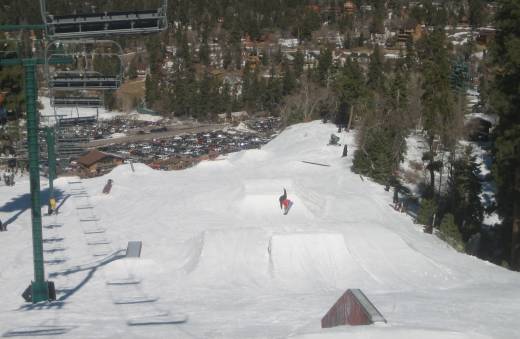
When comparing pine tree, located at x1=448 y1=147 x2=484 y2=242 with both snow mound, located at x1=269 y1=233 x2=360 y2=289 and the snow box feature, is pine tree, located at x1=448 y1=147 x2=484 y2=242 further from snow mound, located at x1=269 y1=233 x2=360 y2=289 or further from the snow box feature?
the snow box feature

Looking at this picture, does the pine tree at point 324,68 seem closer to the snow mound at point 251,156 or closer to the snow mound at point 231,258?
the snow mound at point 251,156

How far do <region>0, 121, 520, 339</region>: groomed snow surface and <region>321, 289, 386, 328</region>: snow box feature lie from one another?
0.27 metres

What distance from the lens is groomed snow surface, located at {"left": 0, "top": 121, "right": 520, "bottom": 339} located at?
11.0 metres

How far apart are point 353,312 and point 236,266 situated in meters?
6.78

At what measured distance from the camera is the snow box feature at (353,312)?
28.8ft

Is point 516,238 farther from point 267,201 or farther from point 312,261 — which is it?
point 267,201

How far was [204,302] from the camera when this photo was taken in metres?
13.2

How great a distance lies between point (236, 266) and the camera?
15844 mm

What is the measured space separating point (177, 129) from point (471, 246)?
49386 millimetres

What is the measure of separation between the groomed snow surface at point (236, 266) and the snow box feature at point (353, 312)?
273 mm

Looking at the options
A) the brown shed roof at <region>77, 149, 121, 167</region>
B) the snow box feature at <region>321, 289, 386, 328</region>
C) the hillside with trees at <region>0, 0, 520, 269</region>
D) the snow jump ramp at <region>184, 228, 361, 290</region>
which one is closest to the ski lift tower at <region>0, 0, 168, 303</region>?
the snow jump ramp at <region>184, 228, 361, 290</region>

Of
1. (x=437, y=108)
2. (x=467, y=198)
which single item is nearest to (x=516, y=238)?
(x=467, y=198)

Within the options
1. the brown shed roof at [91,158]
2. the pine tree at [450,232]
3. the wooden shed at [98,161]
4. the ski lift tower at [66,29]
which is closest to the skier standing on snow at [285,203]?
the pine tree at [450,232]

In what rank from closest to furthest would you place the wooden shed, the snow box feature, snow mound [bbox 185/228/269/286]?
1. the snow box feature
2. snow mound [bbox 185/228/269/286]
3. the wooden shed
